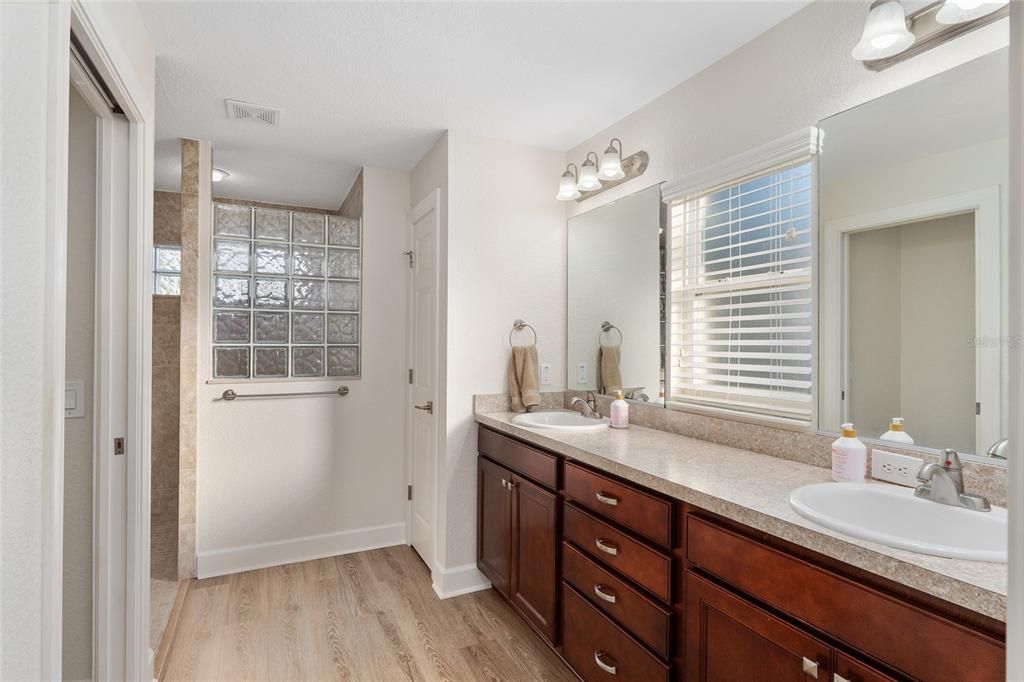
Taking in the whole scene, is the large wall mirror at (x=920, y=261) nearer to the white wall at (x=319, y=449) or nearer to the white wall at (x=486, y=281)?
the white wall at (x=486, y=281)

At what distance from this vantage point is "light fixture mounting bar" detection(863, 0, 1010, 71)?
4.18 feet

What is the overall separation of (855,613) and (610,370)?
64.6 inches

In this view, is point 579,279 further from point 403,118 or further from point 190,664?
point 190,664

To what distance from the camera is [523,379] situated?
8.75 ft

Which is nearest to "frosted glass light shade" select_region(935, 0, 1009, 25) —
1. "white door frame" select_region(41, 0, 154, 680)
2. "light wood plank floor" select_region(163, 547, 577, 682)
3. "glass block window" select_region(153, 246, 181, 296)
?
"white door frame" select_region(41, 0, 154, 680)

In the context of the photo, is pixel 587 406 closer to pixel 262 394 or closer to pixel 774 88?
pixel 774 88

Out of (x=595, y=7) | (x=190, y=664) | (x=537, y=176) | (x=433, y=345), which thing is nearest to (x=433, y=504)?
(x=433, y=345)

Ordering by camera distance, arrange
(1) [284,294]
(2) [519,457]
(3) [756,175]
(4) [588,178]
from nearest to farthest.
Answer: (3) [756,175], (2) [519,457], (4) [588,178], (1) [284,294]

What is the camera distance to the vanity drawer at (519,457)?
1.99 meters

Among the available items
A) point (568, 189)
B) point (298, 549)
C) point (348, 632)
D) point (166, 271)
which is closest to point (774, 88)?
point (568, 189)

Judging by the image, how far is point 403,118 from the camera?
2.46 metres

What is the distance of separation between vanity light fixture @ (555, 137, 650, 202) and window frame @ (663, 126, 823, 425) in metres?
0.23

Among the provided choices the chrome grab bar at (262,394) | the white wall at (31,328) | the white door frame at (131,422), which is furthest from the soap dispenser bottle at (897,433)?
→ the chrome grab bar at (262,394)

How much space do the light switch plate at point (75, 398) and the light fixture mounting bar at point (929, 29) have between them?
256cm
